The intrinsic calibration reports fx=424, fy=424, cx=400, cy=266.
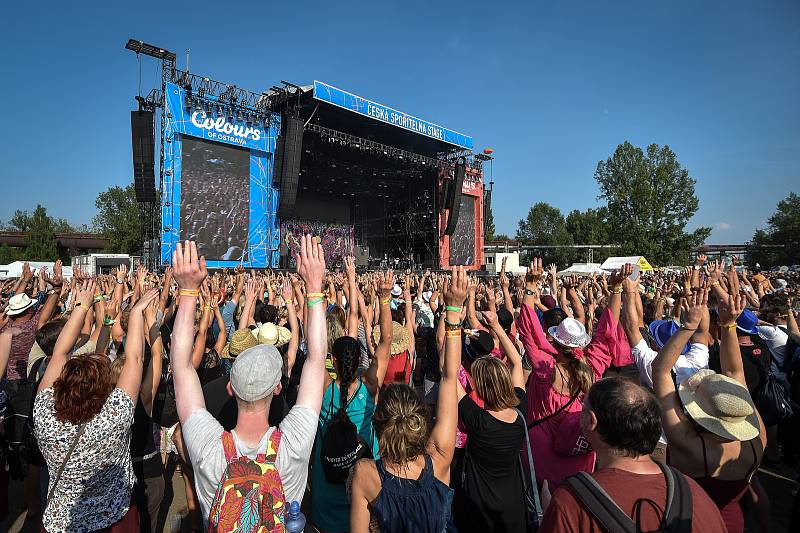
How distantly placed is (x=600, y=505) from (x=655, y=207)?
1568 inches

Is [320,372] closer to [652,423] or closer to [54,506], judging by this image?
[652,423]

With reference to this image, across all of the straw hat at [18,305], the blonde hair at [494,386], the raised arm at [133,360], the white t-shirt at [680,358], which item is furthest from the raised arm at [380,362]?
the straw hat at [18,305]

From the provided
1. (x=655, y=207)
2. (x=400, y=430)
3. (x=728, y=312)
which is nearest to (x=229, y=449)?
(x=400, y=430)

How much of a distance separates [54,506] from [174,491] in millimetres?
2150

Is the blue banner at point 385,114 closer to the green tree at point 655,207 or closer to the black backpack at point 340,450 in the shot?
the green tree at point 655,207

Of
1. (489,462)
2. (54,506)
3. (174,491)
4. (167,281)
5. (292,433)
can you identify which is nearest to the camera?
(292,433)

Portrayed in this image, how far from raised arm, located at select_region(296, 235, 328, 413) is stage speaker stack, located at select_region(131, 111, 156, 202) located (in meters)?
17.1

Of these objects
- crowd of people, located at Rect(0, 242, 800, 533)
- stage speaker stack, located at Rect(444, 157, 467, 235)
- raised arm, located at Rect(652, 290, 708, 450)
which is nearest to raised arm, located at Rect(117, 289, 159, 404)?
crowd of people, located at Rect(0, 242, 800, 533)

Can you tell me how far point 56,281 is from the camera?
5633mm

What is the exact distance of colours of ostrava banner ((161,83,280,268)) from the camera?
17.1 meters

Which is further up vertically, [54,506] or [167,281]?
[167,281]

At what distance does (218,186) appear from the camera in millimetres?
18734

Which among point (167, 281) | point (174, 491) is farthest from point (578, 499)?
point (167, 281)

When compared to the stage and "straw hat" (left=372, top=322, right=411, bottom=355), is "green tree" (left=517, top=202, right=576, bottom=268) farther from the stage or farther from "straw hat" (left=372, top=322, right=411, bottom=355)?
"straw hat" (left=372, top=322, right=411, bottom=355)
